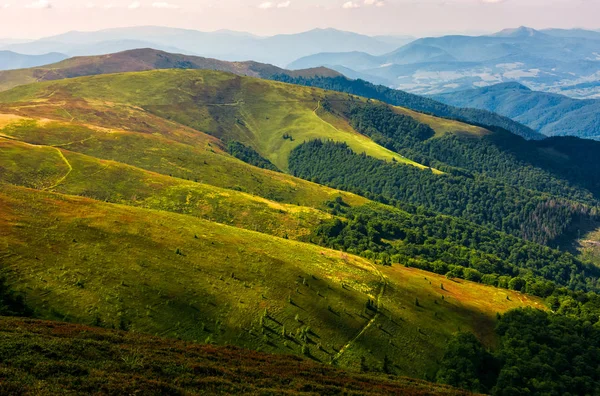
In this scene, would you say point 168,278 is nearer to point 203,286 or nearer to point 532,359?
point 203,286

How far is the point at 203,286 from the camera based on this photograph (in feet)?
265

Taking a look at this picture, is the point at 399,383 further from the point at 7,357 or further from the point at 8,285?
the point at 8,285

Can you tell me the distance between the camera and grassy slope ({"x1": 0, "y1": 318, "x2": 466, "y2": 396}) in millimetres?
36062

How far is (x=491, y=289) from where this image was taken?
129875mm

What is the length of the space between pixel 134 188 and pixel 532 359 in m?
144

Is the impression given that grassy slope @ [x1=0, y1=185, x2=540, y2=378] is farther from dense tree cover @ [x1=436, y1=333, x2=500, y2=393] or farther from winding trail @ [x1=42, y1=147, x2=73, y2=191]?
winding trail @ [x1=42, y1=147, x2=73, y2=191]

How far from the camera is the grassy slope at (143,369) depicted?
3606 cm

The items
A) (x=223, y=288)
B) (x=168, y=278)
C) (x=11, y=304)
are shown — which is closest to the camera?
(x=11, y=304)

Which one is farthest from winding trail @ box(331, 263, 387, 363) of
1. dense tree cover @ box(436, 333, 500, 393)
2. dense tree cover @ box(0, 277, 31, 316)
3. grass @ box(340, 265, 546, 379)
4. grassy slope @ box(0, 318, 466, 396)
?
dense tree cover @ box(0, 277, 31, 316)

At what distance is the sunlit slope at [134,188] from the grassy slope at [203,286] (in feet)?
162

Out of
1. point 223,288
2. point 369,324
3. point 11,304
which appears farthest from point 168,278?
point 369,324

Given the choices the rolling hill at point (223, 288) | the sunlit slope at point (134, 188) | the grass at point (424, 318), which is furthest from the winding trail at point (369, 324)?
the sunlit slope at point (134, 188)

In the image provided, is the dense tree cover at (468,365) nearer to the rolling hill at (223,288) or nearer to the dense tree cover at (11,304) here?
the rolling hill at (223,288)

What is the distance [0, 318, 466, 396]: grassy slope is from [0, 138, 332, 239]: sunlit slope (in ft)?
328
